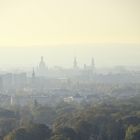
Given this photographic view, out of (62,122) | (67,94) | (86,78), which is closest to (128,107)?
(62,122)

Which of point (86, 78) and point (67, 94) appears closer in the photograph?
point (67, 94)

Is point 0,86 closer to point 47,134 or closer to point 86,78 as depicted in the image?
point 86,78

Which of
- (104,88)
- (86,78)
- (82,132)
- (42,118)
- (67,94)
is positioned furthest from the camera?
(86,78)

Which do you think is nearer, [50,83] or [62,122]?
[62,122]

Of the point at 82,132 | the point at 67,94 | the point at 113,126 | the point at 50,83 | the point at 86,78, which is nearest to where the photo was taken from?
the point at 82,132

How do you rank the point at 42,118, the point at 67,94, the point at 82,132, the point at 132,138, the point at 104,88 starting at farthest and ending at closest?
the point at 104,88
the point at 67,94
the point at 42,118
the point at 82,132
the point at 132,138

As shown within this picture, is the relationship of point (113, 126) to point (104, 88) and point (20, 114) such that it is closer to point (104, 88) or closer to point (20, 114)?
point (20, 114)

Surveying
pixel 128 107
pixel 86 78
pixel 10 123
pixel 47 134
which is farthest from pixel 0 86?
pixel 47 134

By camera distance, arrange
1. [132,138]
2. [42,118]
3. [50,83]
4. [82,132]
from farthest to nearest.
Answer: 1. [50,83]
2. [42,118]
3. [82,132]
4. [132,138]

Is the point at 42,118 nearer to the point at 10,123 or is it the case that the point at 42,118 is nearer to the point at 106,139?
the point at 10,123
